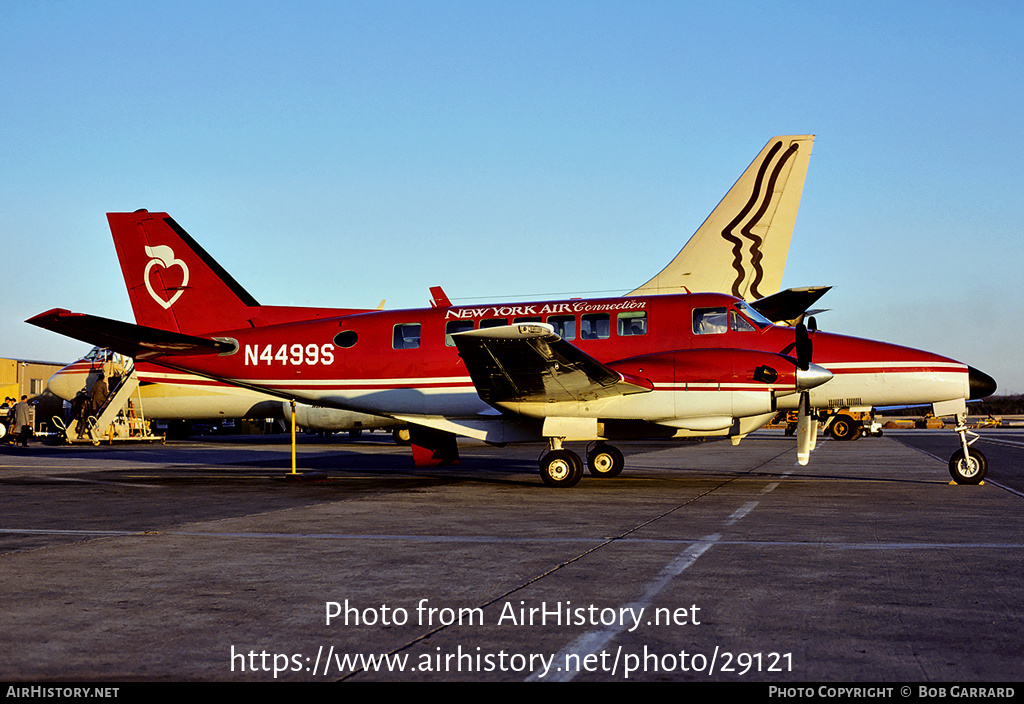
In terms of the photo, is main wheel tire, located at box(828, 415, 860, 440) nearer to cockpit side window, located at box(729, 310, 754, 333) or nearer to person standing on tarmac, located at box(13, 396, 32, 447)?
cockpit side window, located at box(729, 310, 754, 333)

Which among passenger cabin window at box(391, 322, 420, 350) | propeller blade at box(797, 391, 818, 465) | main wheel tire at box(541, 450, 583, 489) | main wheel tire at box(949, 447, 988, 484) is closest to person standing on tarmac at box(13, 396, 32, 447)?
passenger cabin window at box(391, 322, 420, 350)

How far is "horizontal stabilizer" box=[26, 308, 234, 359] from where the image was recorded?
15.6 metres

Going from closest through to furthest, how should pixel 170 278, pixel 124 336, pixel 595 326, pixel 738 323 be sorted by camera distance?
pixel 738 323 → pixel 595 326 → pixel 124 336 → pixel 170 278

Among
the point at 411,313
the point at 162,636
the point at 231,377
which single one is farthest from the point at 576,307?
the point at 162,636

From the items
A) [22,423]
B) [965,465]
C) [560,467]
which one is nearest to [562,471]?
[560,467]

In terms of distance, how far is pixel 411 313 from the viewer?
17797 millimetres

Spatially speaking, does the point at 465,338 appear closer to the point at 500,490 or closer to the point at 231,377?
the point at 500,490

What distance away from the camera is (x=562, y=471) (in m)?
15.3

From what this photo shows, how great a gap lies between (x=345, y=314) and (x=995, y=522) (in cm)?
1338

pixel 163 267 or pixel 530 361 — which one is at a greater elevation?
pixel 163 267

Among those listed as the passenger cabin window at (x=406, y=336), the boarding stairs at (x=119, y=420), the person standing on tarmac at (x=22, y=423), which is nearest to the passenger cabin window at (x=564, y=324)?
the passenger cabin window at (x=406, y=336)

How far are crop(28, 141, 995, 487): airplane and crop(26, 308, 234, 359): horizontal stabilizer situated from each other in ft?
0.12

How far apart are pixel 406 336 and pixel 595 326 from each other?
3900mm

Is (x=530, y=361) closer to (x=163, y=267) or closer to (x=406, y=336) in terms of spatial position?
(x=406, y=336)
